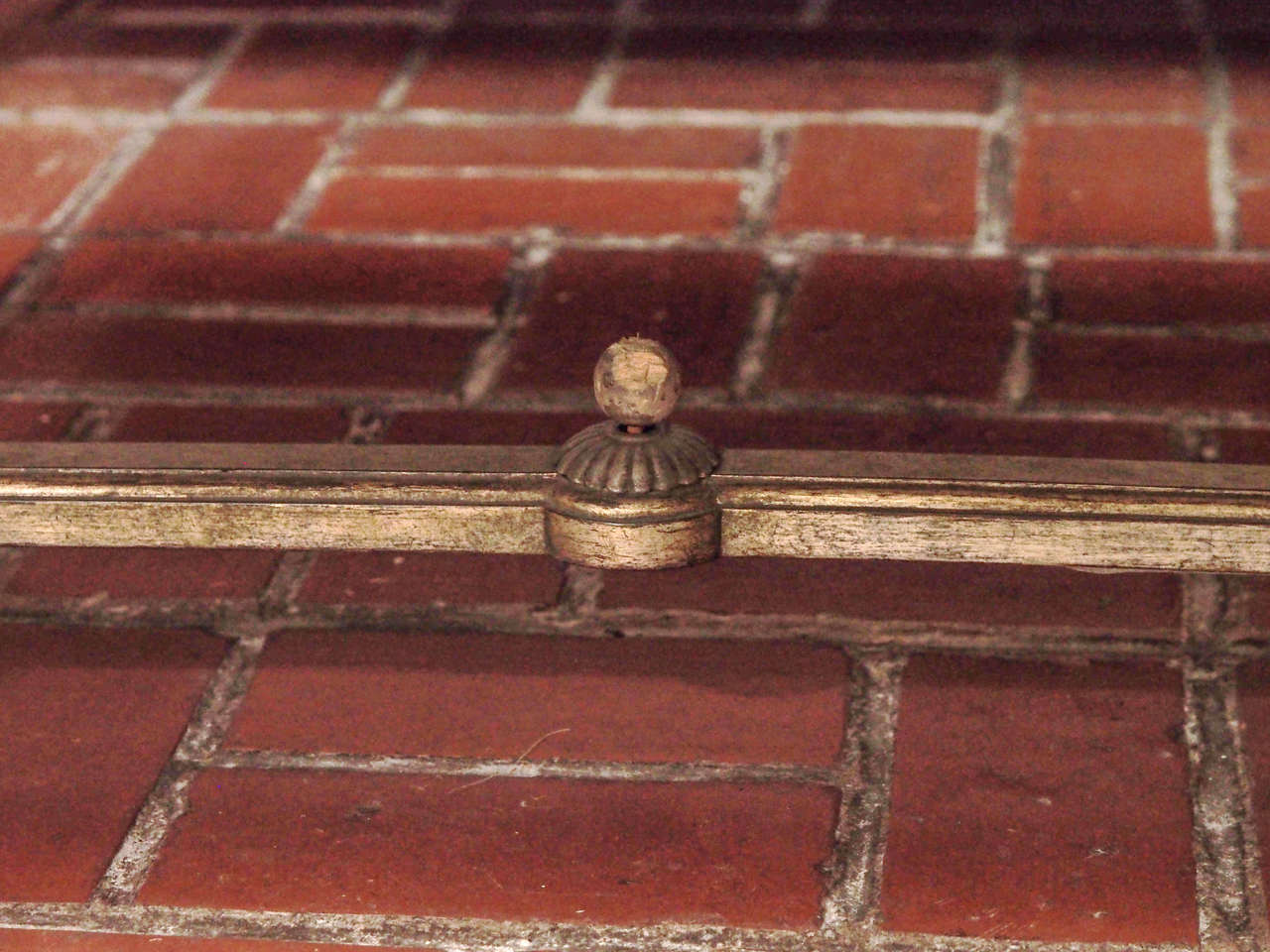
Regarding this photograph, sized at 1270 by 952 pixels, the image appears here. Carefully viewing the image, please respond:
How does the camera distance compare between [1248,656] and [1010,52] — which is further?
[1010,52]

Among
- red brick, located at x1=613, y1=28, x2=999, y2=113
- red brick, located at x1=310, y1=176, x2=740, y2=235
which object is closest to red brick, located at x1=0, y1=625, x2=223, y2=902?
red brick, located at x1=310, y1=176, x2=740, y2=235

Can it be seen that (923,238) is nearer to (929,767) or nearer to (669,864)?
(929,767)

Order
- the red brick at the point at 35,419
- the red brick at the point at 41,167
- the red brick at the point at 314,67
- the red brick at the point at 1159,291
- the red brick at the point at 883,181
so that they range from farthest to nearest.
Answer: the red brick at the point at 314,67 → the red brick at the point at 41,167 → the red brick at the point at 883,181 → the red brick at the point at 1159,291 → the red brick at the point at 35,419

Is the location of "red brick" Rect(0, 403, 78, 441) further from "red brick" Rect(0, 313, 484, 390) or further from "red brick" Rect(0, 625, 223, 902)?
"red brick" Rect(0, 625, 223, 902)

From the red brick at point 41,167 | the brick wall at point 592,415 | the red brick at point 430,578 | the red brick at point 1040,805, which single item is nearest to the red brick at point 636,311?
the brick wall at point 592,415

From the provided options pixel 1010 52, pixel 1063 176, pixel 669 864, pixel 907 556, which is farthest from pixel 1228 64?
pixel 669 864

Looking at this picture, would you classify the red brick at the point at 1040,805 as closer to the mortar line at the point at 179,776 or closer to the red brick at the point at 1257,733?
the red brick at the point at 1257,733
